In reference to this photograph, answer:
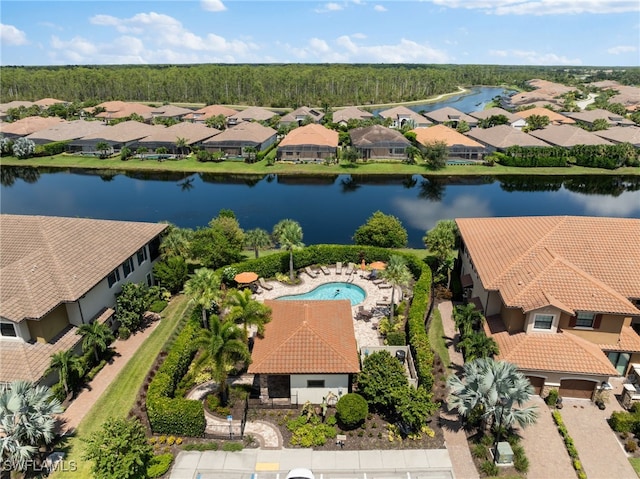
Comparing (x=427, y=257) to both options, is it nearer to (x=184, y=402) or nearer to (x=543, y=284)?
(x=543, y=284)

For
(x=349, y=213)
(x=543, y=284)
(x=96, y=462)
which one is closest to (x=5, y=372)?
(x=96, y=462)

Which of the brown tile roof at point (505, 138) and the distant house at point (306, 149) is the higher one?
the brown tile roof at point (505, 138)

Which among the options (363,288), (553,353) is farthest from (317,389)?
(363,288)

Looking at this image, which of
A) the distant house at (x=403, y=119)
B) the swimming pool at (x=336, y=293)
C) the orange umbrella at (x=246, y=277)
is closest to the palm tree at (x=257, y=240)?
the orange umbrella at (x=246, y=277)

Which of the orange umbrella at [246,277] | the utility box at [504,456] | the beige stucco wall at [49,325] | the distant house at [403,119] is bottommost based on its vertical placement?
the utility box at [504,456]

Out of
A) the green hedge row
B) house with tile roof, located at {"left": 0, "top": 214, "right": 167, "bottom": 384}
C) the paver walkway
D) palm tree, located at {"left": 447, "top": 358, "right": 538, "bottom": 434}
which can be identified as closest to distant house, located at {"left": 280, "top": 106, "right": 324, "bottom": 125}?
house with tile roof, located at {"left": 0, "top": 214, "right": 167, "bottom": 384}

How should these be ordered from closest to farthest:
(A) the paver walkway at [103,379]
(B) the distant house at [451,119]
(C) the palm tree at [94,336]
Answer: (A) the paver walkway at [103,379] < (C) the palm tree at [94,336] < (B) the distant house at [451,119]

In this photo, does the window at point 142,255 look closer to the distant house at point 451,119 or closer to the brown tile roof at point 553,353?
the brown tile roof at point 553,353
